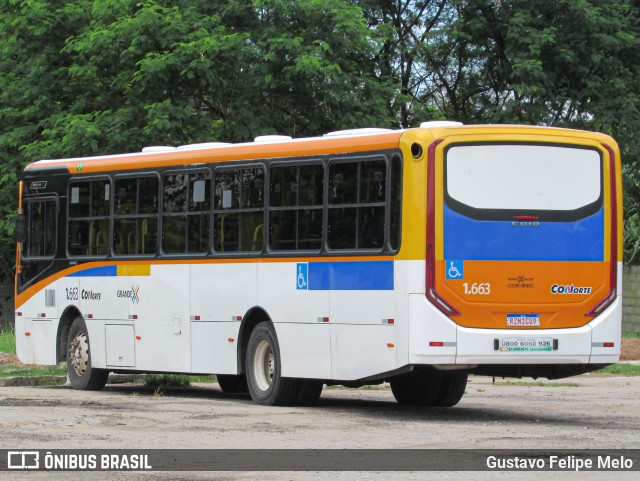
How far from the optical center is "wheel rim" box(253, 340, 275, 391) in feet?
61.1

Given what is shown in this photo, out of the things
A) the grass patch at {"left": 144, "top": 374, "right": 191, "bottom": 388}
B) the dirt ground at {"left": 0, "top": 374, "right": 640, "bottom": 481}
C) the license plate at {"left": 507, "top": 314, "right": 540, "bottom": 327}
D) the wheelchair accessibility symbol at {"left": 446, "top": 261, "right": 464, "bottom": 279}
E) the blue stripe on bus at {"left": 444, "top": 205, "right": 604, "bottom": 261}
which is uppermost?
the blue stripe on bus at {"left": 444, "top": 205, "right": 604, "bottom": 261}

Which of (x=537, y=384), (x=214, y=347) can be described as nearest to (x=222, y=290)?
(x=214, y=347)

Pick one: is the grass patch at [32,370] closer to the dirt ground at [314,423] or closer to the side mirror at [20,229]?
the dirt ground at [314,423]

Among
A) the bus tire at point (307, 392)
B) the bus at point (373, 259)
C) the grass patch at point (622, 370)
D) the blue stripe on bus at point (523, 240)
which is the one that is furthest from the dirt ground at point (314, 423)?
the grass patch at point (622, 370)

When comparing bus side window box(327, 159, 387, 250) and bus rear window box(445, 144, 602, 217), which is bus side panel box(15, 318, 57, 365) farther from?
bus rear window box(445, 144, 602, 217)

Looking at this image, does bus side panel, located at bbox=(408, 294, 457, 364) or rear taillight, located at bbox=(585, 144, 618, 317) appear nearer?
bus side panel, located at bbox=(408, 294, 457, 364)

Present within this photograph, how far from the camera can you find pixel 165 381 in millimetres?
22453

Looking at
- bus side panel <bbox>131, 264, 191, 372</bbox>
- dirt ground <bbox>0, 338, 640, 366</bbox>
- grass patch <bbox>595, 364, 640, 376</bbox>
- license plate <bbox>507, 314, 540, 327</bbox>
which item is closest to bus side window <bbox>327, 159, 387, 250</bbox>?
license plate <bbox>507, 314, 540, 327</bbox>

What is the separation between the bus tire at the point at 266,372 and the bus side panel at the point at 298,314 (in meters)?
0.16

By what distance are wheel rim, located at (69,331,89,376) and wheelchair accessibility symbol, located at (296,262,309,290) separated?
473 cm

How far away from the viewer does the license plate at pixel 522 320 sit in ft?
53.9

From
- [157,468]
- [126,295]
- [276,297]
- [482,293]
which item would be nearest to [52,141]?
[126,295]

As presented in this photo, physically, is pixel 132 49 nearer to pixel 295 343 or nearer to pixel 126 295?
pixel 126 295

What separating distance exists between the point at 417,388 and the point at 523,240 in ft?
10.4
